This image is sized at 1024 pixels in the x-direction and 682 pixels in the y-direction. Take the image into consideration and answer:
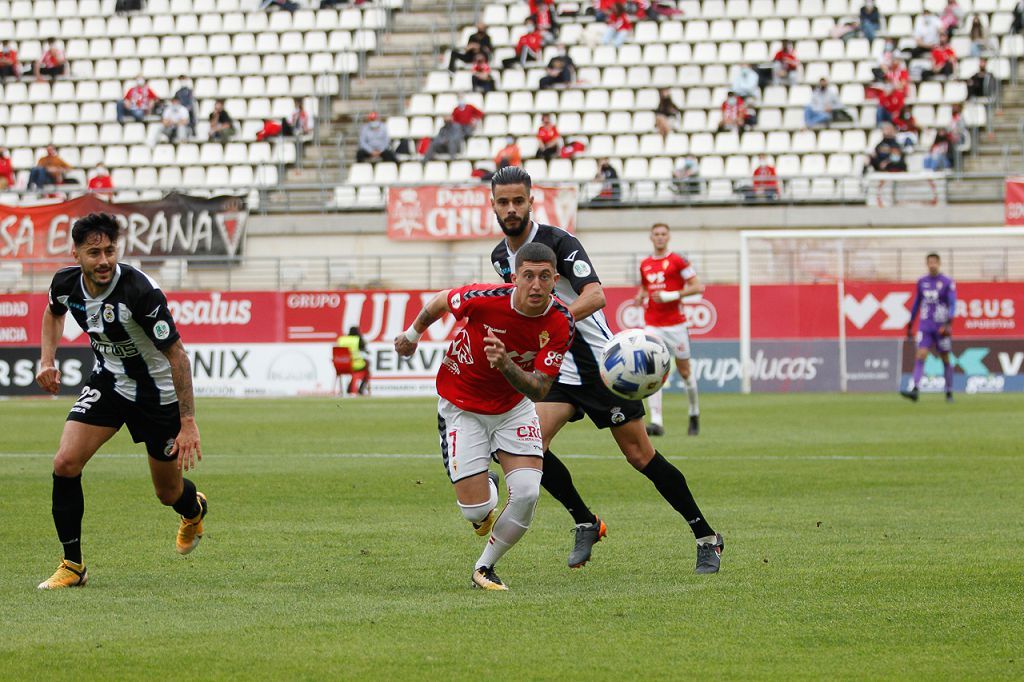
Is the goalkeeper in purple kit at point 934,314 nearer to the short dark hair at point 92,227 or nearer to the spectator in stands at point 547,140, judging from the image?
the spectator in stands at point 547,140

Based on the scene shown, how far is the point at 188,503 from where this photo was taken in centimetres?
854

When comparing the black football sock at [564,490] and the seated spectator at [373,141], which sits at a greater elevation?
the seated spectator at [373,141]

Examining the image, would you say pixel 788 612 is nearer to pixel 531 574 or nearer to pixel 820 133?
pixel 531 574

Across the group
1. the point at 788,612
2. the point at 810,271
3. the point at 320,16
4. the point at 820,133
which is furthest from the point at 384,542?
the point at 320,16

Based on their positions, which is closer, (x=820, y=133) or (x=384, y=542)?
(x=384, y=542)

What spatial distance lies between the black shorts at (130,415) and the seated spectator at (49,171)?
27842 mm

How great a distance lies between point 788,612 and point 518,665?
163cm

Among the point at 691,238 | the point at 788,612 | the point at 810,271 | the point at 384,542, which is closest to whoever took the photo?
the point at 788,612

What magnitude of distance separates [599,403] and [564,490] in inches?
21.1

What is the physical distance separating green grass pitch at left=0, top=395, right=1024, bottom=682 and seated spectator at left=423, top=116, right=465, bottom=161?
19169 millimetres

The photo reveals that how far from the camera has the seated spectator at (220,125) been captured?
36.4 metres

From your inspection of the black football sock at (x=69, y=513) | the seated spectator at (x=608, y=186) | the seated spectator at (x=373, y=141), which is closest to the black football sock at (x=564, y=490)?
the black football sock at (x=69, y=513)

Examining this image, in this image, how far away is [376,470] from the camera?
1423cm

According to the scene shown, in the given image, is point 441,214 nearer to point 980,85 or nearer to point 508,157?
point 508,157
